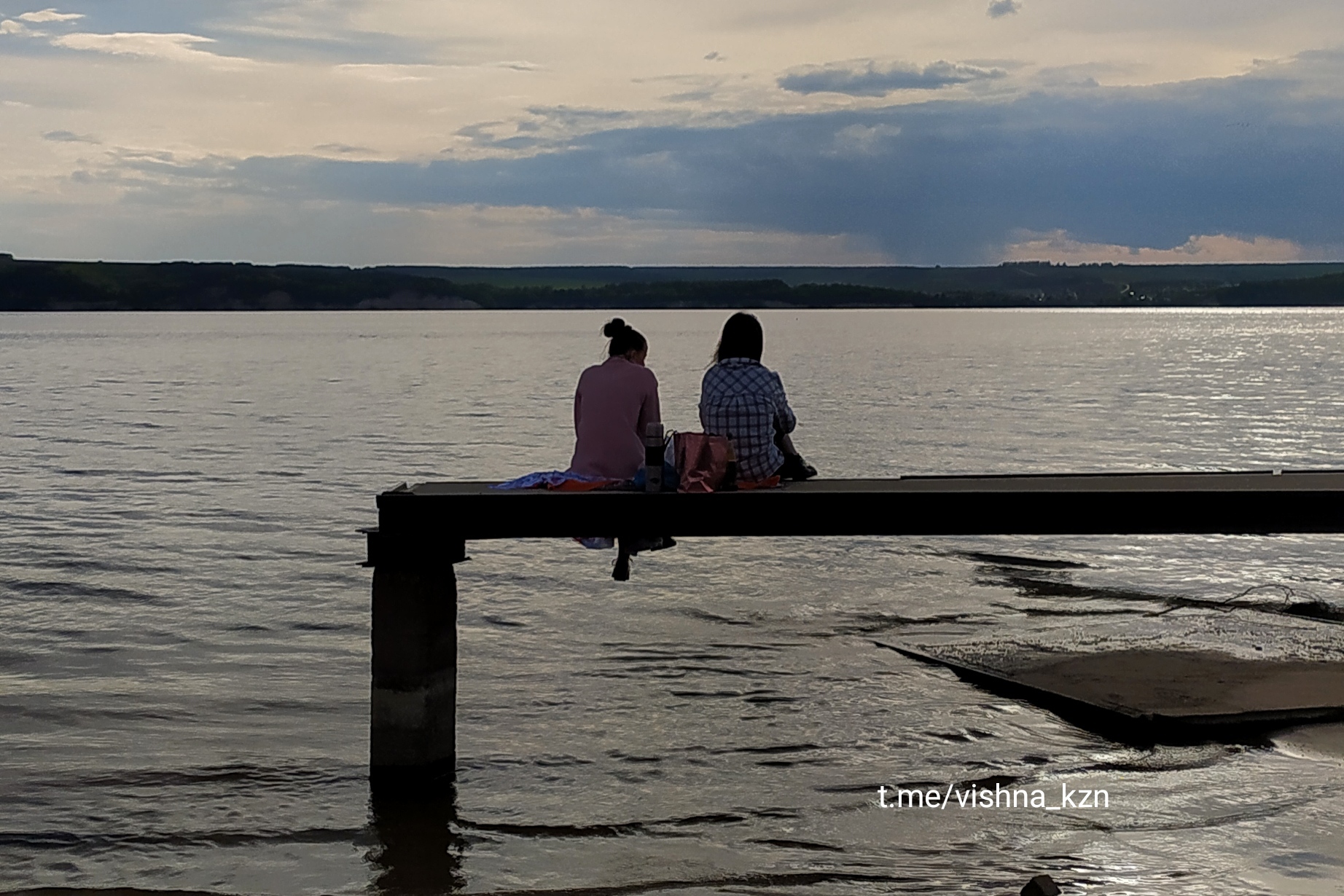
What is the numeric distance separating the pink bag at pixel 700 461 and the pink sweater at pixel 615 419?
70cm

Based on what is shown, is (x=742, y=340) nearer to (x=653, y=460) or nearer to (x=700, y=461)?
(x=700, y=461)

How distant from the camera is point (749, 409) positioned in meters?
9.48

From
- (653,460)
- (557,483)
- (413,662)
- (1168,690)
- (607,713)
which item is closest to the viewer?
(653,460)

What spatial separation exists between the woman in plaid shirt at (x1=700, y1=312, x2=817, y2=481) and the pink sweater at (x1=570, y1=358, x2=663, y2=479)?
0.41 m

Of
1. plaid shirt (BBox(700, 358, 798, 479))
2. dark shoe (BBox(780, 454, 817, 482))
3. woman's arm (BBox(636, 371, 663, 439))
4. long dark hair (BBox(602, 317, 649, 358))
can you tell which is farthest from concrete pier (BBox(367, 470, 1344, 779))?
long dark hair (BBox(602, 317, 649, 358))

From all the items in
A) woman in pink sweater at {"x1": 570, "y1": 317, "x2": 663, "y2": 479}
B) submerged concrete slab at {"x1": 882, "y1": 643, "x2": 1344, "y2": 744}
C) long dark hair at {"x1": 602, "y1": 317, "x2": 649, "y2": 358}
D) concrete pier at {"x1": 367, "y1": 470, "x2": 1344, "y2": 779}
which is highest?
long dark hair at {"x1": 602, "y1": 317, "x2": 649, "y2": 358}

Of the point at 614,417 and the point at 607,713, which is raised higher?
the point at 614,417

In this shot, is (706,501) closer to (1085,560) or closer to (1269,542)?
(1085,560)

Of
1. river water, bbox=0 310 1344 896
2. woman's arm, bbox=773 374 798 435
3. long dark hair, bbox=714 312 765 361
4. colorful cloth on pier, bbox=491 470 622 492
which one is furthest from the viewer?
long dark hair, bbox=714 312 765 361

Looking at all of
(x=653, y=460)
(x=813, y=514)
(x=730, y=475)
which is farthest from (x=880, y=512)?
(x=653, y=460)

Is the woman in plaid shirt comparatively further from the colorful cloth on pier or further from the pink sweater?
the colorful cloth on pier

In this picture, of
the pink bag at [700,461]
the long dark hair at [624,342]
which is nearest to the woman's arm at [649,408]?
the long dark hair at [624,342]

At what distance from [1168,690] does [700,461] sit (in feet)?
15.4

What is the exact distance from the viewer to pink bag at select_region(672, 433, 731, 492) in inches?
347
